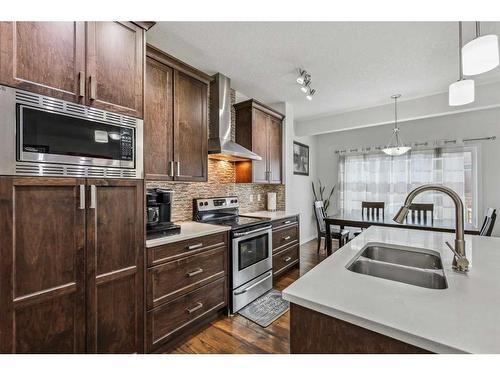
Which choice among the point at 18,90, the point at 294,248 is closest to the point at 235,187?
the point at 294,248

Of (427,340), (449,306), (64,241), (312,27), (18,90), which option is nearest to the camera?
(427,340)

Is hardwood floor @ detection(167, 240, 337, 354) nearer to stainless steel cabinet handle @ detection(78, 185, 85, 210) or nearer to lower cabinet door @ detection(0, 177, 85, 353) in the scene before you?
lower cabinet door @ detection(0, 177, 85, 353)

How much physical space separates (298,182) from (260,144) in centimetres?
188

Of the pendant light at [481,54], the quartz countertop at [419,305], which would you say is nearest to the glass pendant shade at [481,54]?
the pendant light at [481,54]

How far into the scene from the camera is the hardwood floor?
1825 mm

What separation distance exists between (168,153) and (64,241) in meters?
1.11

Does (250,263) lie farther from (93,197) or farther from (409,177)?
(409,177)

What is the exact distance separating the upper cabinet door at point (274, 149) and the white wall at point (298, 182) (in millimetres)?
111

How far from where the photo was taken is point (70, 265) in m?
1.30

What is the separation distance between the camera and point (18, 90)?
1138 millimetres

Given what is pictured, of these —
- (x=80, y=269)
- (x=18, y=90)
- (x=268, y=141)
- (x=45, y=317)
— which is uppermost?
(x=268, y=141)

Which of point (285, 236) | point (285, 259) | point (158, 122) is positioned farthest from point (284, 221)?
point (158, 122)

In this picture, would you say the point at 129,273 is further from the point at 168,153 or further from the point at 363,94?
the point at 363,94

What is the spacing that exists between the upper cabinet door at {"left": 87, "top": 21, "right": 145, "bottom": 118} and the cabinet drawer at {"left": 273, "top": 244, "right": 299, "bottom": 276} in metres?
2.33
